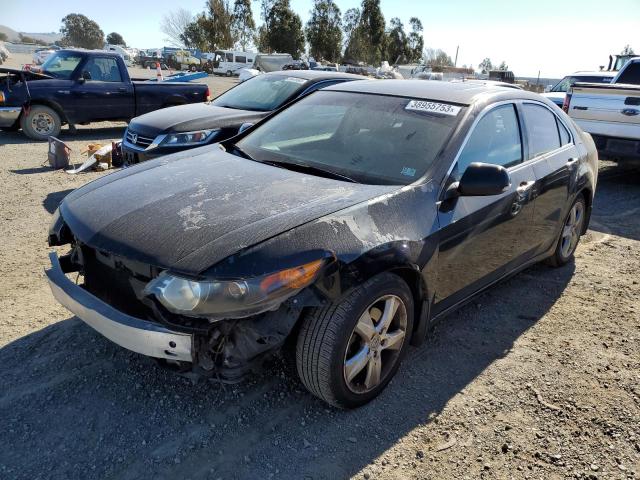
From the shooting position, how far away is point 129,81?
1091 centimetres

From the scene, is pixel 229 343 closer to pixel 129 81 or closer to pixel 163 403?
pixel 163 403

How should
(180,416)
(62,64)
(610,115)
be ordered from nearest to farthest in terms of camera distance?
1. (180,416)
2. (610,115)
3. (62,64)

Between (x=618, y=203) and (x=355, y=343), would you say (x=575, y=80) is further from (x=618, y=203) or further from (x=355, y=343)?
(x=355, y=343)

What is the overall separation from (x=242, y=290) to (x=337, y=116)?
191 cm

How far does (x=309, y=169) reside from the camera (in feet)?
10.4

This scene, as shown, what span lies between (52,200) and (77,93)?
500 centimetres

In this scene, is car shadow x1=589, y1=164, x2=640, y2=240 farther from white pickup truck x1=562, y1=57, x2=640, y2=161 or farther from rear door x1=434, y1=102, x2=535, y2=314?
rear door x1=434, y1=102, x2=535, y2=314

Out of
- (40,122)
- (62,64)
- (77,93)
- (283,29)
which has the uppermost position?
(283,29)

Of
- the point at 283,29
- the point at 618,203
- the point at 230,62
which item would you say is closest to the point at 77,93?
the point at 618,203

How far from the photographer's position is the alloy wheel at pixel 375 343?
8.43 ft

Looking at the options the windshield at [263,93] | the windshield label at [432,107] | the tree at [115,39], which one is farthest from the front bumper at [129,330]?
the tree at [115,39]

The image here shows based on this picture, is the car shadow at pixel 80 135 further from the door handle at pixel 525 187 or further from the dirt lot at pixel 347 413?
the door handle at pixel 525 187

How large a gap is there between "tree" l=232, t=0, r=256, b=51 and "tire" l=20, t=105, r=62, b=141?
197 ft

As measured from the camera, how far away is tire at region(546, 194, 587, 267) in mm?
4535
